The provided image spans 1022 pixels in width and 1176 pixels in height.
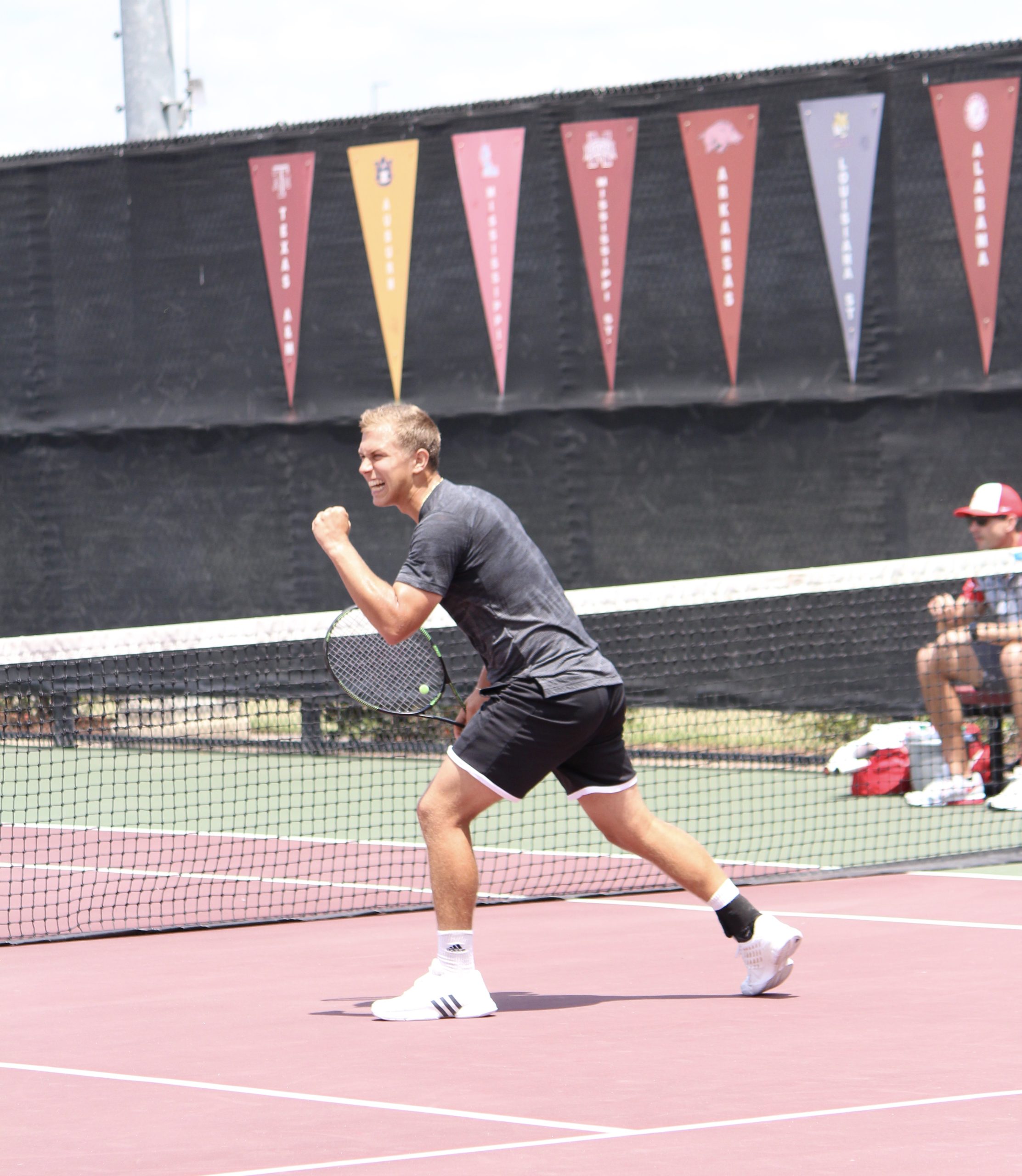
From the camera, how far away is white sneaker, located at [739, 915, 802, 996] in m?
5.59

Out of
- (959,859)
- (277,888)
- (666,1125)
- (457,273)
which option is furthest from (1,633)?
(666,1125)

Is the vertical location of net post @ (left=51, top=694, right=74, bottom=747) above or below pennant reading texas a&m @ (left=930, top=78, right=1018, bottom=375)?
below

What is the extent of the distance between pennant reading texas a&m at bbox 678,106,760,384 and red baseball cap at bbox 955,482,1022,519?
1.87 meters

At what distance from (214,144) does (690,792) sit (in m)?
4.56

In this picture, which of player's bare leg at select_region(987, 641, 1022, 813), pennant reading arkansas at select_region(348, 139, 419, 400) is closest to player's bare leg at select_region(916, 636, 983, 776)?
player's bare leg at select_region(987, 641, 1022, 813)

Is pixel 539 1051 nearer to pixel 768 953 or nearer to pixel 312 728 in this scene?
pixel 768 953

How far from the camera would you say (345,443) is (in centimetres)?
1216

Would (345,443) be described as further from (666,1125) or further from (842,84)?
(666,1125)

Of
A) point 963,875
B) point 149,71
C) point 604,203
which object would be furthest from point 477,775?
point 149,71

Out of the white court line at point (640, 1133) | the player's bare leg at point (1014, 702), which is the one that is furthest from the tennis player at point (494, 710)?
the player's bare leg at point (1014, 702)

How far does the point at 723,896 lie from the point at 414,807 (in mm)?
4998

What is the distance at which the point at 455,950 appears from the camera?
550 centimetres

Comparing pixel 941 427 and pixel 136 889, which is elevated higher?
pixel 941 427

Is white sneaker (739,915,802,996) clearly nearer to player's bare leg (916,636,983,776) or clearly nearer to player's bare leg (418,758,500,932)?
player's bare leg (418,758,500,932)
